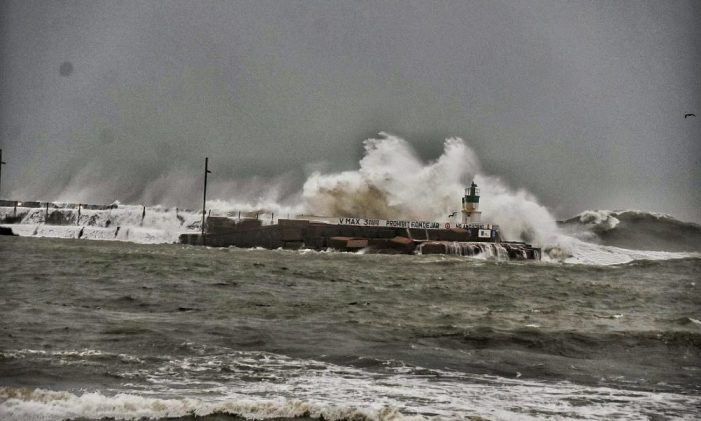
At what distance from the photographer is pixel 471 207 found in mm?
43969

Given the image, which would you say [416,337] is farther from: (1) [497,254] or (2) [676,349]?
(1) [497,254]

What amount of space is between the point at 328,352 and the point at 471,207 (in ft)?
126

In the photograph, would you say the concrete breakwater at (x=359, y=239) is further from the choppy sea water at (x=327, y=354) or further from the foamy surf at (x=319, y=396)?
the foamy surf at (x=319, y=396)

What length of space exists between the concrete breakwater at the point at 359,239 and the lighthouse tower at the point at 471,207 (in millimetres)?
4578

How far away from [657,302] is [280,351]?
34.9 ft

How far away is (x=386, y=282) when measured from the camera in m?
16.1

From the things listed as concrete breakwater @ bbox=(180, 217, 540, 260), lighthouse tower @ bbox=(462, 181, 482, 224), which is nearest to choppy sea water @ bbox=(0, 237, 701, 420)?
concrete breakwater @ bbox=(180, 217, 540, 260)

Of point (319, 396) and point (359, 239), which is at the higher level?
point (359, 239)

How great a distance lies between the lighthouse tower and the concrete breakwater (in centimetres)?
458

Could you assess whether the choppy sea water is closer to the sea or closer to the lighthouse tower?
the sea

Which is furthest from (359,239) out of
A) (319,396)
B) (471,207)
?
(319,396)

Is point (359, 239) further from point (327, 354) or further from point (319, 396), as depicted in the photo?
point (319, 396)

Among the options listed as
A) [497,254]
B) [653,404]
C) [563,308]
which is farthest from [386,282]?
[497,254]

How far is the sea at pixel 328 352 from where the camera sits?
460cm
